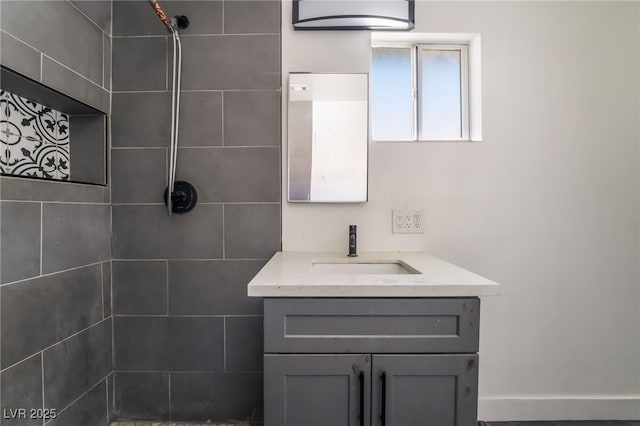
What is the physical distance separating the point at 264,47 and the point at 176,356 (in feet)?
5.01

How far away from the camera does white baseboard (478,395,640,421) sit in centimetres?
149

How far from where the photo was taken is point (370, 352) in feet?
2.93

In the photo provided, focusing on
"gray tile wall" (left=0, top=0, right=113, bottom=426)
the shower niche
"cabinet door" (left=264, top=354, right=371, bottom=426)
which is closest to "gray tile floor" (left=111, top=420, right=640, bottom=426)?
"gray tile wall" (left=0, top=0, right=113, bottom=426)

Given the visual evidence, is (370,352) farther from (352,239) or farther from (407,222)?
(407,222)

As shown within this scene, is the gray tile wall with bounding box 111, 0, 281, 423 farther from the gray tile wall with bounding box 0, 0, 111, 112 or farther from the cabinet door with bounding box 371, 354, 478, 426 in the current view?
the cabinet door with bounding box 371, 354, 478, 426

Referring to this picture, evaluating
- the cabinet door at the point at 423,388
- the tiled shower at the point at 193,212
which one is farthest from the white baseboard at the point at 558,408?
the tiled shower at the point at 193,212

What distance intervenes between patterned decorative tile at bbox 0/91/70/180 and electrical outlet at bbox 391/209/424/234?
147cm

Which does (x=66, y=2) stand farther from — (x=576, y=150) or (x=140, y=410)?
(x=576, y=150)

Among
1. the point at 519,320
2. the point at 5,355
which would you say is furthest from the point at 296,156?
the point at 519,320

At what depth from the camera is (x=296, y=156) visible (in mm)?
1469

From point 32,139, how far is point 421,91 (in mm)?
1696

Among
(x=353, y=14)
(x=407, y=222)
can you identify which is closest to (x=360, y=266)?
(x=407, y=222)

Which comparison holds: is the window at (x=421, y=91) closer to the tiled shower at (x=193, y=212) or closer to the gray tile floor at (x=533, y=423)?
the tiled shower at (x=193, y=212)

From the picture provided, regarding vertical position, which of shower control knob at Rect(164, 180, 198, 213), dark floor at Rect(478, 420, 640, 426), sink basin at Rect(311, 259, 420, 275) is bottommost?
dark floor at Rect(478, 420, 640, 426)
